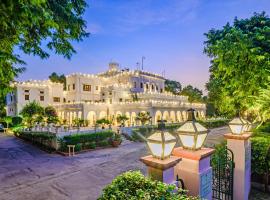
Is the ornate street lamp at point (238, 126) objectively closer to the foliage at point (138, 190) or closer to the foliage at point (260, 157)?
the foliage at point (260, 157)

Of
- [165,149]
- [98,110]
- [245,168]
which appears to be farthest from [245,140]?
[98,110]

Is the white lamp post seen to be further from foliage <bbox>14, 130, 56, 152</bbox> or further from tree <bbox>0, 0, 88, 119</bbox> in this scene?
foliage <bbox>14, 130, 56, 152</bbox>

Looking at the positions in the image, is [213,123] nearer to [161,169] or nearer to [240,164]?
[240,164]

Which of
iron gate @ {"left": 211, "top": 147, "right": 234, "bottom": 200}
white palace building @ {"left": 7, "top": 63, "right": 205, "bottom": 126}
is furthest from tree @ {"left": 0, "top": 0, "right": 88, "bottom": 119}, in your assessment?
white palace building @ {"left": 7, "top": 63, "right": 205, "bottom": 126}

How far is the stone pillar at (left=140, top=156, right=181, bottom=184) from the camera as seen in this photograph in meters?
2.42

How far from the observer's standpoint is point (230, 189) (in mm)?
4770

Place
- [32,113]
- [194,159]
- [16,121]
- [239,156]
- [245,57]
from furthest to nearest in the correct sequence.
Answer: [16,121] < [32,113] < [245,57] < [239,156] < [194,159]

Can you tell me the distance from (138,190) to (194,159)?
1.11m

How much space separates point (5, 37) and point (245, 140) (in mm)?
5728

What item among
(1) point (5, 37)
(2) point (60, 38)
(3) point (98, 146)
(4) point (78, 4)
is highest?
(4) point (78, 4)

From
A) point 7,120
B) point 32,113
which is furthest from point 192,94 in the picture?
point 7,120

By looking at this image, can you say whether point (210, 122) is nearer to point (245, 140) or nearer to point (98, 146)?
point (98, 146)

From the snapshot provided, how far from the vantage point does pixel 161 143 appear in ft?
7.95

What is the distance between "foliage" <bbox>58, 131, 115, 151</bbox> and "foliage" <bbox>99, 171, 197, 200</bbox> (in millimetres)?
13135
